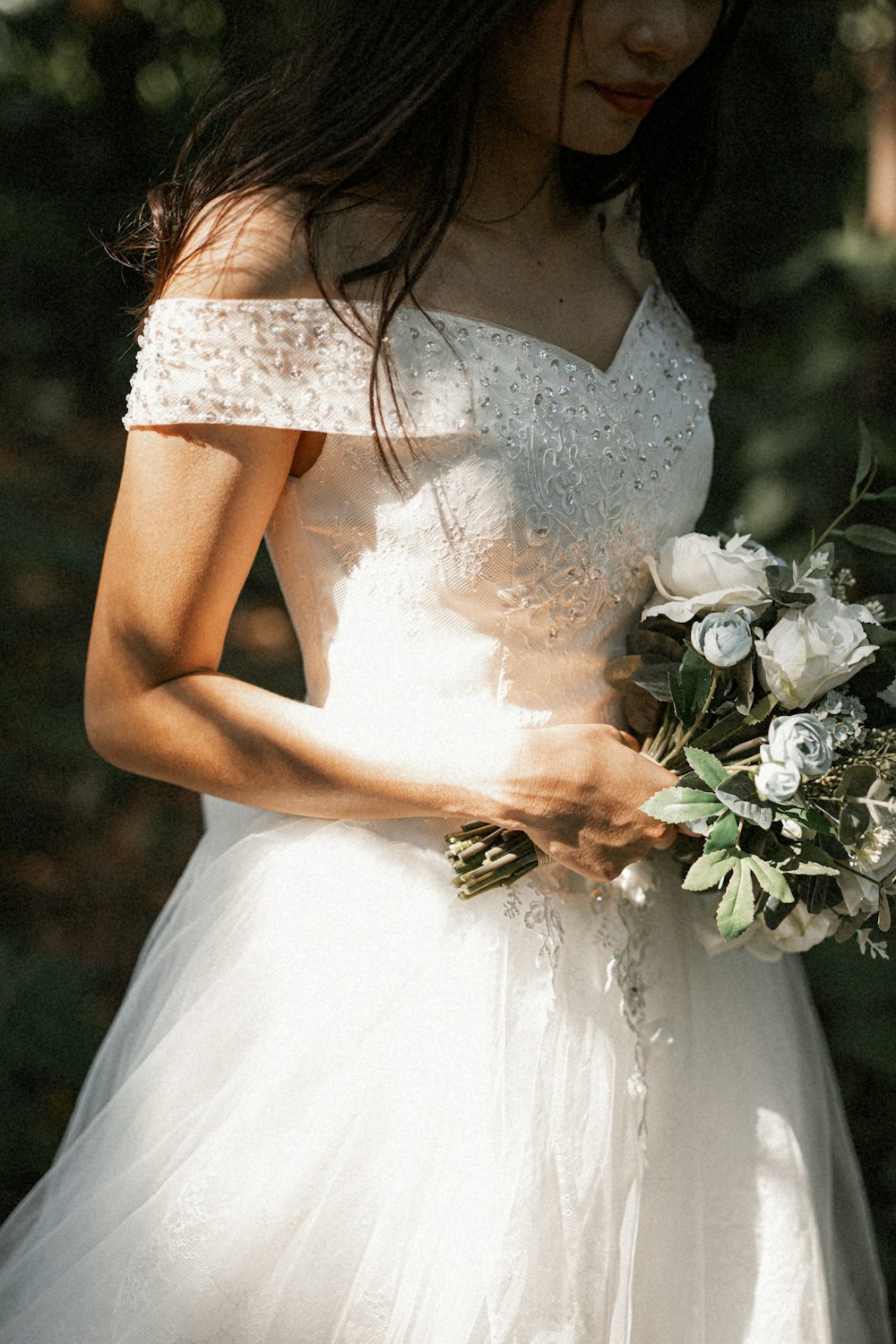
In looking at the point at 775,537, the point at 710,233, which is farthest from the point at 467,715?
the point at 710,233

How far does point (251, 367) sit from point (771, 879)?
756 millimetres

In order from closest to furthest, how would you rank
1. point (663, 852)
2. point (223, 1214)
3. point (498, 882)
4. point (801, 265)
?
point (223, 1214) < point (498, 882) < point (663, 852) < point (801, 265)

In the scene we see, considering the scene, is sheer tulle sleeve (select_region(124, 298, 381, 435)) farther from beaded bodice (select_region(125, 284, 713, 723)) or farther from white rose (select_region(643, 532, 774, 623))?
white rose (select_region(643, 532, 774, 623))

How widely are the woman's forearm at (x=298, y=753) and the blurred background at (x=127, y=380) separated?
1388 mm

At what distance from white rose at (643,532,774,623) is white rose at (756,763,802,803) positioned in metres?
0.21

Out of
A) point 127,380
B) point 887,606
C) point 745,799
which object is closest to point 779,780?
point 745,799

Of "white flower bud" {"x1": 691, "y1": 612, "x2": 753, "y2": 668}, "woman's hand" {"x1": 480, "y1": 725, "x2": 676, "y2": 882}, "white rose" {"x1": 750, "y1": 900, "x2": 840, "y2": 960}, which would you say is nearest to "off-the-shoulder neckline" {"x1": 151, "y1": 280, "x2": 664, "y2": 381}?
"white flower bud" {"x1": 691, "y1": 612, "x2": 753, "y2": 668}

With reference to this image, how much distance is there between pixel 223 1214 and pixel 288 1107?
0.12m

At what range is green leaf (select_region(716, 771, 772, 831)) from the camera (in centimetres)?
117

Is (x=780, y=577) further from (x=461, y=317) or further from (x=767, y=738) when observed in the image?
(x=461, y=317)

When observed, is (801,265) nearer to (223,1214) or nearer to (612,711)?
(612,711)

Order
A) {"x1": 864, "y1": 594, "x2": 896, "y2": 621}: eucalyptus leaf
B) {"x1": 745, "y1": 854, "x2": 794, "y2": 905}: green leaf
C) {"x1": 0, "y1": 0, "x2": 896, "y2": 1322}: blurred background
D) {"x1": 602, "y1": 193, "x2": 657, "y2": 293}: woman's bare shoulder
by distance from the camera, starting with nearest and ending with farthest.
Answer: {"x1": 745, "y1": 854, "x2": 794, "y2": 905}: green leaf → {"x1": 864, "y1": 594, "x2": 896, "y2": 621}: eucalyptus leaf → {"x1": 602, "y1": 193, "x2": 657, "y2": 293}: woman's bare shoulder → {"x1": 0, "y1": 0, "x2": 896, "y2": 1322}: blurred background

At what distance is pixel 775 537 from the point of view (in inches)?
111

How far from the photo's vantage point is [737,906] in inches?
46.5
